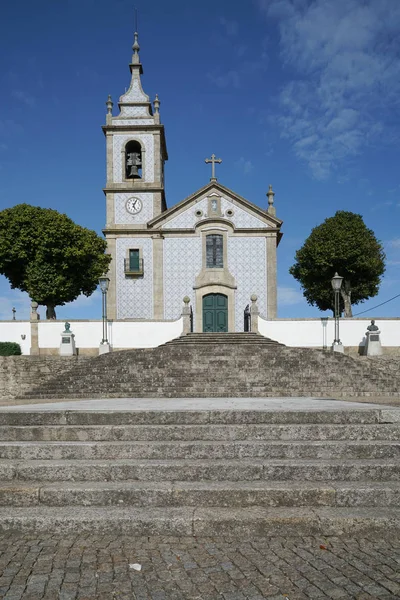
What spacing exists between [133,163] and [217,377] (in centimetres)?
1762

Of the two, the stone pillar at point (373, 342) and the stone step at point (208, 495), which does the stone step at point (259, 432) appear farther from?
the stone pillar at point (373, 342)

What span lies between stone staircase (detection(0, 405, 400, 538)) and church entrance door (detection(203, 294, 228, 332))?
20121mm

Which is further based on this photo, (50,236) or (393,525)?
(50,236)

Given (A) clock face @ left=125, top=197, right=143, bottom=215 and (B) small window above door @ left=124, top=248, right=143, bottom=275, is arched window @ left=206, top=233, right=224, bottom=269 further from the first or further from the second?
(A) clock face @ left=125, top=197, right=143, bottom=215

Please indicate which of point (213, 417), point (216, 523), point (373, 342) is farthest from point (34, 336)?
point (216, 523)

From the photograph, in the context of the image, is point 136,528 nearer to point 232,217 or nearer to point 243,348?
point 243,348

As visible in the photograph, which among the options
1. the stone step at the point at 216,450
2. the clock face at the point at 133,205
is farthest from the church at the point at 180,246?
the stone step at the point at 216,450

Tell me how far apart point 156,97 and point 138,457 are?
90.1ft

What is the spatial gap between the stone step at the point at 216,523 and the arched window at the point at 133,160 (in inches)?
1010

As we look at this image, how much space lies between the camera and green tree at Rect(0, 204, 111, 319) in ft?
80.6

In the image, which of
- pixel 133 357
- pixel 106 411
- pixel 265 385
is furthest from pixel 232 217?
pixel 106 411

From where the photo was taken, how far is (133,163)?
2786 centimetres

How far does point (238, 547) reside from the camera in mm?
3527

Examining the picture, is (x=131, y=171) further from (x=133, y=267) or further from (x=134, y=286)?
(x=134, y=286)
